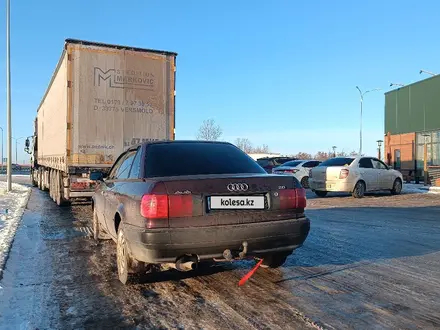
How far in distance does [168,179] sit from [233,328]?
1.51 metres

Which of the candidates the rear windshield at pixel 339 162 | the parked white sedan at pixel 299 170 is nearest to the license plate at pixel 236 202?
the rear windshield at pixel 339 162

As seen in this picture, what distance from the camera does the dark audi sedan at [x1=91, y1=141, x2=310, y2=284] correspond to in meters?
3.97

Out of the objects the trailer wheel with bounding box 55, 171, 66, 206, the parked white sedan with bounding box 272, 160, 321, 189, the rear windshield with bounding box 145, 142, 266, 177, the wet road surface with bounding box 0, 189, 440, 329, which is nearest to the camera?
the wet road surface with bounding box 0, 189, 440, 329

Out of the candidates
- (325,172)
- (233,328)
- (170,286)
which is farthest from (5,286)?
(325,172)

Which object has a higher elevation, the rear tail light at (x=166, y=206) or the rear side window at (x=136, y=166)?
the rear side window at (x=136, y=166)

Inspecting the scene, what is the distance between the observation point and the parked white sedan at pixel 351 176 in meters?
15.0

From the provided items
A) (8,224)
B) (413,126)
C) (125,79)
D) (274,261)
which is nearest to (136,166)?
(274,261)

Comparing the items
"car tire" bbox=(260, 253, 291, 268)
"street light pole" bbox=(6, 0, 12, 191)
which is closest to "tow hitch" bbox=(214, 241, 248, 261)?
"car tire" bbox=(260, 253, 291, 268)

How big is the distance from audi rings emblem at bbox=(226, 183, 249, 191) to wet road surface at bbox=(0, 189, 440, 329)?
3.52 feet

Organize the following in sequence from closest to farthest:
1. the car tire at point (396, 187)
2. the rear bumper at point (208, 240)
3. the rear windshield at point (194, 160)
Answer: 1. the rear bumper at point (208, 240)
2. the rear windshield at point (194, 160)
3. the car tire at point (396, 187)

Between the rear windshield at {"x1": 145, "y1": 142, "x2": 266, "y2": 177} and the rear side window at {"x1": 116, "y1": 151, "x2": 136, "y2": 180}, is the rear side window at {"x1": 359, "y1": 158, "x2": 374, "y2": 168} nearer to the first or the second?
the rear windshield at {"x1": 145, "y1": 142, "x2": 266, "y2": 177}

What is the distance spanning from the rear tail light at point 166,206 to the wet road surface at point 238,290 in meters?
0.85

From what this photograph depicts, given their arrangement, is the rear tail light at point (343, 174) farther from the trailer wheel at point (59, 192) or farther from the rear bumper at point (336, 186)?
the trailer wheel at point (59, 192)

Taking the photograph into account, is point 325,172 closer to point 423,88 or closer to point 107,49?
point 107,49
